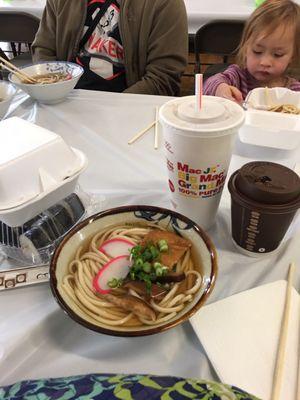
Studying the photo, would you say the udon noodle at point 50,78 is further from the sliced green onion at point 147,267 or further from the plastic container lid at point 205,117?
the sliced green onion at point 147,267

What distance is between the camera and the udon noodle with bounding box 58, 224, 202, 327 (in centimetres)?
48

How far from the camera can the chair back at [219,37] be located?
1.63 metres

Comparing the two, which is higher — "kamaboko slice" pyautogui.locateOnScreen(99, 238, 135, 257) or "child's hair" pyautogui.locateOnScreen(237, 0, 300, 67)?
"child's hair" pyautogui.locateOnScreen(237, 0, 300, 67)

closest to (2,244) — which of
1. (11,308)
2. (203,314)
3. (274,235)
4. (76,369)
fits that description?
(11,308)

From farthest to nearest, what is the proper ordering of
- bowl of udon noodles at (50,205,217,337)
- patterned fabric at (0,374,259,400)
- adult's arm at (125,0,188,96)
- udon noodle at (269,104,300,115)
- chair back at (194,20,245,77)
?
1. chair back at (194,20,245,77)
2. adult's arm at (125,0,188,96)
3. udon noodle at (269,104,300,115)
4. bowl of udon noodles at (50,205,217,337)
5. patterned fabric at (0,374,259,400)

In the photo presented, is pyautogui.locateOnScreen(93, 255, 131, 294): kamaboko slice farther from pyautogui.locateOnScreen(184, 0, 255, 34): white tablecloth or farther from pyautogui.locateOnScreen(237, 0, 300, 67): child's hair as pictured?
pyautogui.locateOnScreen(184, 0, 255, 34): white tablecloth

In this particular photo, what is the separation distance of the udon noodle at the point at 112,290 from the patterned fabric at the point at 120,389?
0.08 meters

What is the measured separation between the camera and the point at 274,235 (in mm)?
567

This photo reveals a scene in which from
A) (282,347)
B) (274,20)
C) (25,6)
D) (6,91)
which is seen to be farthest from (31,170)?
(25,6)

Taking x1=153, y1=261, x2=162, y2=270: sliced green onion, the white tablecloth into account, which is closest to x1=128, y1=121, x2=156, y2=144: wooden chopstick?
x1=153, y1=261, x2=162, y2=270: sliced green onion

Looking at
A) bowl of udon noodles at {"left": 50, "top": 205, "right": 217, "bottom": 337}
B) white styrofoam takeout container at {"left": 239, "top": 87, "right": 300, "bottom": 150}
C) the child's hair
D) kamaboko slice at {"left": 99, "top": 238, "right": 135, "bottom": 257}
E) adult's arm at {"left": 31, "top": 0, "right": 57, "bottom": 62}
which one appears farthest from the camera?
adult's arm at {"left": 31, "top": 0, "right": 57, "bottom": 62}

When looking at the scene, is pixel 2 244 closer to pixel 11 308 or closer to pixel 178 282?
pixel 11 308

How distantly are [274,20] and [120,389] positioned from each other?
1330 millimetres

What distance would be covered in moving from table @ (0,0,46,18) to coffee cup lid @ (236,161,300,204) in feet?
6.53
